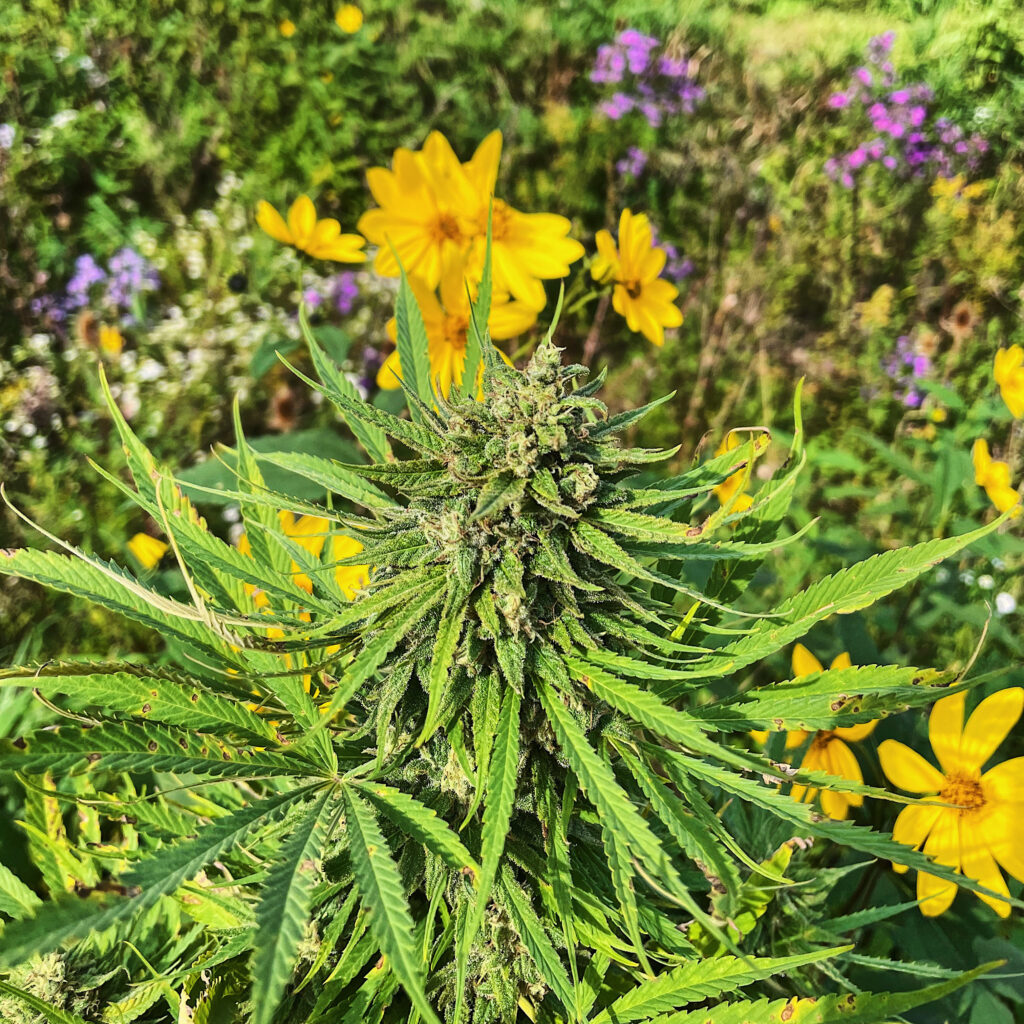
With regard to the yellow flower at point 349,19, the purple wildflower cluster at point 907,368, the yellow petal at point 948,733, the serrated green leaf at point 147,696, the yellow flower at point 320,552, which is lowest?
the purple wildflower cluster at point 907,368

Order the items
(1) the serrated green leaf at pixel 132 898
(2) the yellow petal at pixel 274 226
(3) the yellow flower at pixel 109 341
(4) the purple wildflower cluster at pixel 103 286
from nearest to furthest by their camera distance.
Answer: (1) the serrated green leaf at pixel 132 898 < (2) the yellow petal at pixel 274 226 < (3) the yellow flower at pixel 109 341 < (4) the purple wildflower cluster at pixel 103 286

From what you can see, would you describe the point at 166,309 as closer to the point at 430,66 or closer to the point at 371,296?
the point at 371,296

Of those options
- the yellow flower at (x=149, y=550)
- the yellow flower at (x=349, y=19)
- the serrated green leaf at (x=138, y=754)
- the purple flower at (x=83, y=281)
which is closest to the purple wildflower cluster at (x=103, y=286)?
the purple flower at (x=83, y=281)

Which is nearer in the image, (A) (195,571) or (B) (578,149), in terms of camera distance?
(A) (195,571)

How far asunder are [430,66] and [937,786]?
4.03m

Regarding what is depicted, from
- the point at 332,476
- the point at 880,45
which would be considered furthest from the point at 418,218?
the point at 880,45

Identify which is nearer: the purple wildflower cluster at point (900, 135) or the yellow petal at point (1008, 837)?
the yellow petal at point (1008, 837)

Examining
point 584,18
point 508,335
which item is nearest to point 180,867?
point 508,335

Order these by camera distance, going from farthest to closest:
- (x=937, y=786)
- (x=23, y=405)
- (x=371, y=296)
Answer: (x=371, y=296)
(x=23, y=405)
(x=937, y=786)

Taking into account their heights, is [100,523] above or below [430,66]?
below

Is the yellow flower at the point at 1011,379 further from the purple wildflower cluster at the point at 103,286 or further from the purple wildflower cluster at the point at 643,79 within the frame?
the purple wildflower cluster at the point at 103,286

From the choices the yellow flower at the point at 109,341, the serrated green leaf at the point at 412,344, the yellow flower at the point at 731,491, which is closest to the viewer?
the serrated green leaf at the point at 412,344

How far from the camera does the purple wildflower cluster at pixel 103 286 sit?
316 cm

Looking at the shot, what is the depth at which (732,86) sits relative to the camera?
3.75 metres
